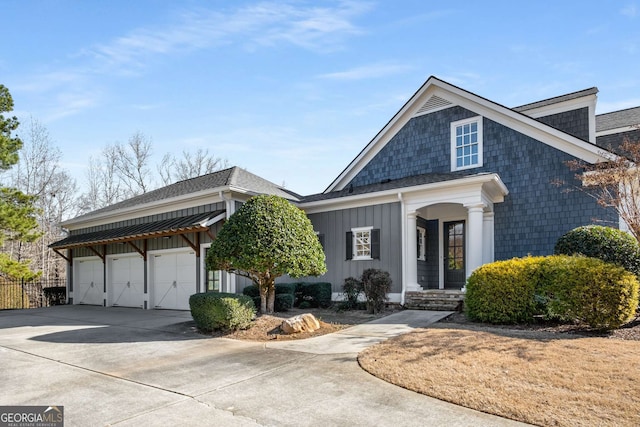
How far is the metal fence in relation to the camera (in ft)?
57.7

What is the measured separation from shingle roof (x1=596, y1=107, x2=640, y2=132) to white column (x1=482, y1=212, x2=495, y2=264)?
5.18 m

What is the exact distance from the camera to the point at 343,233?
43.7 ft

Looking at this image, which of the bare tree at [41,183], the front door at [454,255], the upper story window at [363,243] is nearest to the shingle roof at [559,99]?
the front door at [454,255]

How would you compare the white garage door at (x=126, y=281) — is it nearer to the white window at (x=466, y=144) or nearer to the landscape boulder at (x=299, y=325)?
the landscape boulder at (x=299, y=325)

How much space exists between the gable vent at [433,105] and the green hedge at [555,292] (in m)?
7.13

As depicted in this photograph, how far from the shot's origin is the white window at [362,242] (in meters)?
12.8

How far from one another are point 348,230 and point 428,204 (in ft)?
9.06

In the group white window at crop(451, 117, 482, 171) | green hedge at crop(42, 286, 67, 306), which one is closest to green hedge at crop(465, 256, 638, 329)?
white window at crop(451, 117, 482, 171)

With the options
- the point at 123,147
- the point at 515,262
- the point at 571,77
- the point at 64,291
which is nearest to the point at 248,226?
the point at 515,262

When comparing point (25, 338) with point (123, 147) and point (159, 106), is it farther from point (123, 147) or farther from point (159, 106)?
point (123, 147)

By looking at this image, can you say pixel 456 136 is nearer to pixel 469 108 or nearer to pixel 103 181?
pixel 469 108

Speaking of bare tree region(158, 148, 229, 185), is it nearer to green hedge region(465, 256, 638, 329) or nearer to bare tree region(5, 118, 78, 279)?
bare tree region(5, 118, 78, 279)

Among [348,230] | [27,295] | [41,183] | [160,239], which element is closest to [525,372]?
[348,230]

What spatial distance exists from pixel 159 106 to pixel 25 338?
9984 mm
